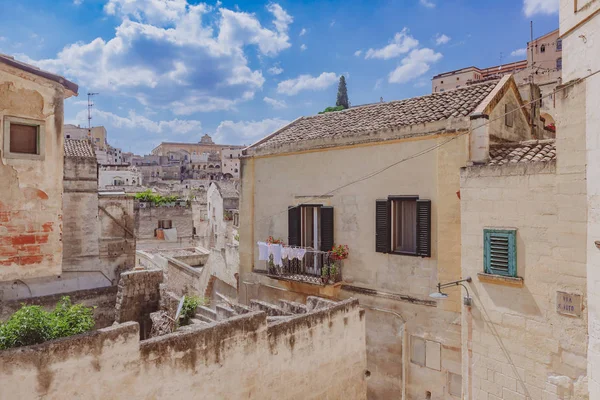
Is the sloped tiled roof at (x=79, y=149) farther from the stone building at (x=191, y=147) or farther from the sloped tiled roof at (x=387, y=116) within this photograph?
the stone building at (x=191, y=147)

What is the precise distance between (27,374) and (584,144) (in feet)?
30.7

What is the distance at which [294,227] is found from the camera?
46.4 ft

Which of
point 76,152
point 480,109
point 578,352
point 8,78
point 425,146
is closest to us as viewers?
point 8,78

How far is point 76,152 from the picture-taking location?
19.3 m

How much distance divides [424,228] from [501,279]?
97.8 inches

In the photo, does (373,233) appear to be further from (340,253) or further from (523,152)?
(523,152)

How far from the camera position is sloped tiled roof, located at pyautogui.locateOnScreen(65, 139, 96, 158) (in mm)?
18852

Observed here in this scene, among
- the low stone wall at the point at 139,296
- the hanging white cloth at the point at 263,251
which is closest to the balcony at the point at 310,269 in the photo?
the hanging white cloth at the point at 263,251

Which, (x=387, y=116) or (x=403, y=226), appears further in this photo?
(x=387, y=116)

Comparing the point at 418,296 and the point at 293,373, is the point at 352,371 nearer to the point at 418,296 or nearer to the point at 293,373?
the point at 293,373

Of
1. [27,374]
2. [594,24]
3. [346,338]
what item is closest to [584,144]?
[594,24]

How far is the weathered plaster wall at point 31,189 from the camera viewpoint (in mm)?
6613

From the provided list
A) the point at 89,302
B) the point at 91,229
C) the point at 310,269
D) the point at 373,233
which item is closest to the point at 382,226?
the point at 373,233

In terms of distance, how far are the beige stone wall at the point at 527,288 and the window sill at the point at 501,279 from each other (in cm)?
6
